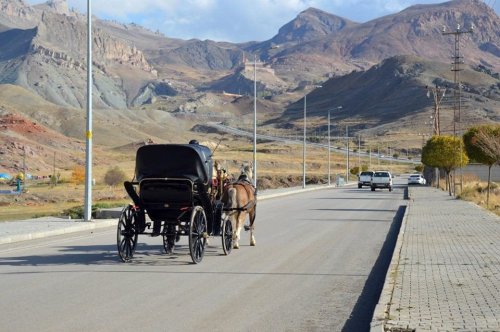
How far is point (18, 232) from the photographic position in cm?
2025

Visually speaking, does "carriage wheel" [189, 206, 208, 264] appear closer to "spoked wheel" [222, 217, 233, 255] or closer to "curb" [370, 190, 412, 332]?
"spoked wheel" [222, 217, 233, 255]

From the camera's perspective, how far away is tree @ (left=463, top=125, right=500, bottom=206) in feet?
124

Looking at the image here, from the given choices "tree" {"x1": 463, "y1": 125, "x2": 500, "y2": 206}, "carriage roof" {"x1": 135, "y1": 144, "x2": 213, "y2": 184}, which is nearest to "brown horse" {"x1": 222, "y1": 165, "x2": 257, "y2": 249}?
"carriage roof" {"x1": 135, "y1": 144, "x2": 213, "y2": 184}

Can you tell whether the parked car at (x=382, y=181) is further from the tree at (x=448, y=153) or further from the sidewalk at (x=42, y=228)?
the sidewalk at (x=42, y=228)

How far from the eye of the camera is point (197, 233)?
46.7ft

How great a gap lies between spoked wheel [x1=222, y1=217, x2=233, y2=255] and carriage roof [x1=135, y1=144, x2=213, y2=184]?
3.38 ft

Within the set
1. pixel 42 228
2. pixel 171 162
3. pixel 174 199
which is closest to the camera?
pixel 174 199

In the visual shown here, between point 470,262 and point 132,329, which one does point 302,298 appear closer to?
point 132,329

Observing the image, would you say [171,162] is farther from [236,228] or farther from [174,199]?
[236,228]

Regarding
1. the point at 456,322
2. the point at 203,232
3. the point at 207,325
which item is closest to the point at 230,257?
the point at 203,232

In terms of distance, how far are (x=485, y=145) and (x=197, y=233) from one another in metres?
28.1

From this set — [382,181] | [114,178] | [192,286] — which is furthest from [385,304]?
[114,178]

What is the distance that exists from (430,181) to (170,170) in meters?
67.0

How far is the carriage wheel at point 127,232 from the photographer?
14.3 metres
